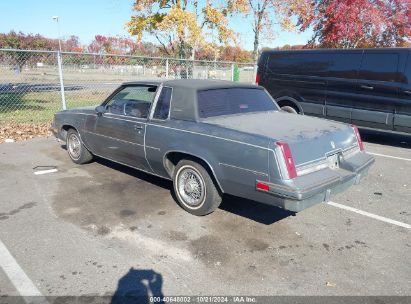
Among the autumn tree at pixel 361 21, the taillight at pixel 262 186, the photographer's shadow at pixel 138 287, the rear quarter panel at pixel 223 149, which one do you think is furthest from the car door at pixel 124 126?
the autumn tree at pixel 361 21

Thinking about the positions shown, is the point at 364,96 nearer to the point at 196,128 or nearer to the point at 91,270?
the point at 196,128

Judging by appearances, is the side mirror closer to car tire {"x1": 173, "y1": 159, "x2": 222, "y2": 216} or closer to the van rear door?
car tire {"x1": 173, "y1": 159, "x2": 222, "y2": 216}

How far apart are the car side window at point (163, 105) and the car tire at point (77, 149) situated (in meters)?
2.06

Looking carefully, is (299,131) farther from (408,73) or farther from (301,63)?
(301,63)

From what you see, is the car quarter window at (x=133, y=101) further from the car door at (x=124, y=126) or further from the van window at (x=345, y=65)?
the van window at (x=345, y=65)

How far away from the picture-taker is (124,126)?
5.07 meters

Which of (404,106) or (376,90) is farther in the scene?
(376,90)

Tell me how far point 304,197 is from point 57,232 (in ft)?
8.47

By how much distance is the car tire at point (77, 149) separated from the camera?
616cm

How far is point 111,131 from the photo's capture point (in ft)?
17.4

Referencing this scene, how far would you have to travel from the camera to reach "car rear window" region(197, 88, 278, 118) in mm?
4457

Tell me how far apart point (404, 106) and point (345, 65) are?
1580mm

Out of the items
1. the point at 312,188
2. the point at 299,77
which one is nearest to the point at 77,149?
the point at 312,188

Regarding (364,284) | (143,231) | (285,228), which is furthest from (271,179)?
(143,231)
